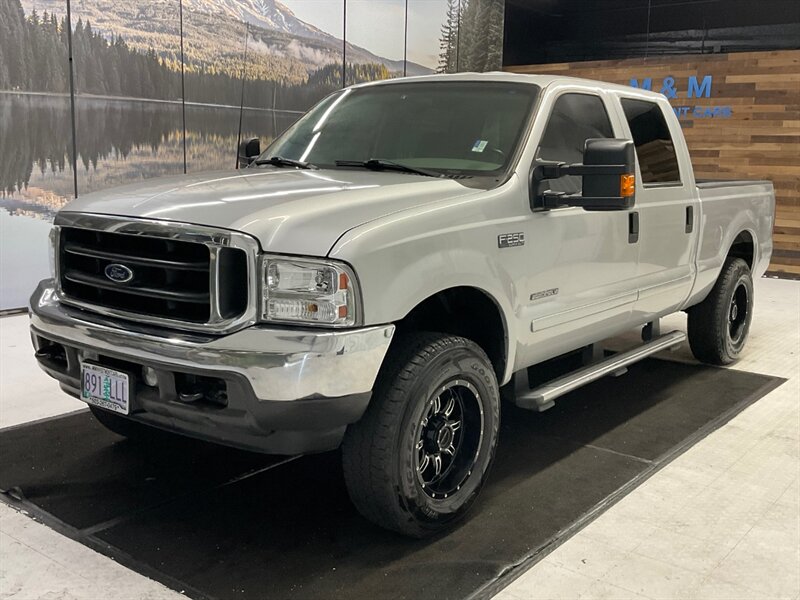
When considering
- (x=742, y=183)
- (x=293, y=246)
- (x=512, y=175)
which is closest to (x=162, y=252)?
(x=293, y=246)

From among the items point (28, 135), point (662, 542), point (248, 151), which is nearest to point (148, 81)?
point (28, 135)

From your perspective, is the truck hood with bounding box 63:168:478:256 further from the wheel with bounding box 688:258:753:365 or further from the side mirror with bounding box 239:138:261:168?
the wheel with bounding box 688:258:753:365

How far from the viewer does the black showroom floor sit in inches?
Answer: 103

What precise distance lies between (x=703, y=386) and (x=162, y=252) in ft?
12.0

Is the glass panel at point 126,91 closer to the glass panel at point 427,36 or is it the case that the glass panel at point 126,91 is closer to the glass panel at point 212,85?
the glass panel at point 212,85

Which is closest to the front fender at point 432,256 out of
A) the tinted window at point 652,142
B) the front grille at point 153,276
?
the front grille at point 153,276

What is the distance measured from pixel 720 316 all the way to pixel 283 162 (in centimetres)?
320

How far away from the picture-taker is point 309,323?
2.42 meters

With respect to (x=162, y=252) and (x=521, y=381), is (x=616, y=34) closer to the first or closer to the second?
(x=521, y=381)

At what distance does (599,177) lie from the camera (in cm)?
310

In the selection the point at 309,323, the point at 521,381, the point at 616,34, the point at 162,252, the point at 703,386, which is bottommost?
the point at 703,386

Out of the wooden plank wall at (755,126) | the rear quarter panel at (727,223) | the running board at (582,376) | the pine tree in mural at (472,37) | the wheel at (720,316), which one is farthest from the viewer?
the pine tree in mural at (472,37)

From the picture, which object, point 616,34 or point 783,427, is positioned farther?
point 616,34

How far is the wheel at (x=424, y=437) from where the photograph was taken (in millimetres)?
2627
